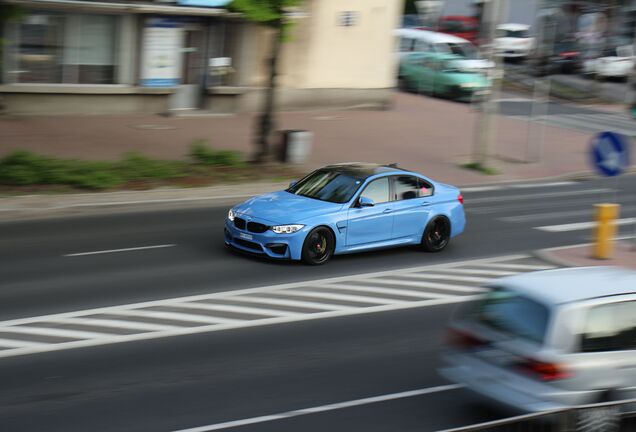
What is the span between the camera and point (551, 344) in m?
8.34

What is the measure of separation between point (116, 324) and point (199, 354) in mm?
1485

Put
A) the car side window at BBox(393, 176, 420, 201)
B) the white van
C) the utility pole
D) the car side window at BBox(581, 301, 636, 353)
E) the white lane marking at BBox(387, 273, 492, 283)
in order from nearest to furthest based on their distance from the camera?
the car side window at BBox(581, 301, 636, 353)
the white lane marking at BBox(387, 273, 492, 283)
the car side window at BBox(393, 176, 420, 201)
the utility pole
the white van

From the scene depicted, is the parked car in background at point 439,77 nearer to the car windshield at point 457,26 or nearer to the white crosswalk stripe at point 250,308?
the car windshield at point 457,26

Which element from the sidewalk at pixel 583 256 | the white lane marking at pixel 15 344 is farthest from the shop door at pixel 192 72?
the white lane marking at pixel 15 344

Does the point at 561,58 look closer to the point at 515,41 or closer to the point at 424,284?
the point at 515,41

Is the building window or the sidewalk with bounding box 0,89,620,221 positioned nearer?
the sidewalk with bounding box 0,89,620,221

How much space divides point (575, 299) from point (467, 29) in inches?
1760

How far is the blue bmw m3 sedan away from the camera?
15.2m

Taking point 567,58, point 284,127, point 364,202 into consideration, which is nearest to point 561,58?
point 567,58

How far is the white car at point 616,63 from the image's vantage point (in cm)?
4766

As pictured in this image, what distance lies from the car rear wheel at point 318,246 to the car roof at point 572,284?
6072 mm

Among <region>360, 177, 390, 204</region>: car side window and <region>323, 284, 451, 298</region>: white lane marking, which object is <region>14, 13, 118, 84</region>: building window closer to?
<region>360, 177, 390, 204</region>: car side window

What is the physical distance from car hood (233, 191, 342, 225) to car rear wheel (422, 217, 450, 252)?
2.12 metres

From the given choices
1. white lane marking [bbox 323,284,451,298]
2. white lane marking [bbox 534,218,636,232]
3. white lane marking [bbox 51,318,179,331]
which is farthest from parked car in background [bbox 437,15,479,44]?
white lane marking [bbox 51,318,179,331]
